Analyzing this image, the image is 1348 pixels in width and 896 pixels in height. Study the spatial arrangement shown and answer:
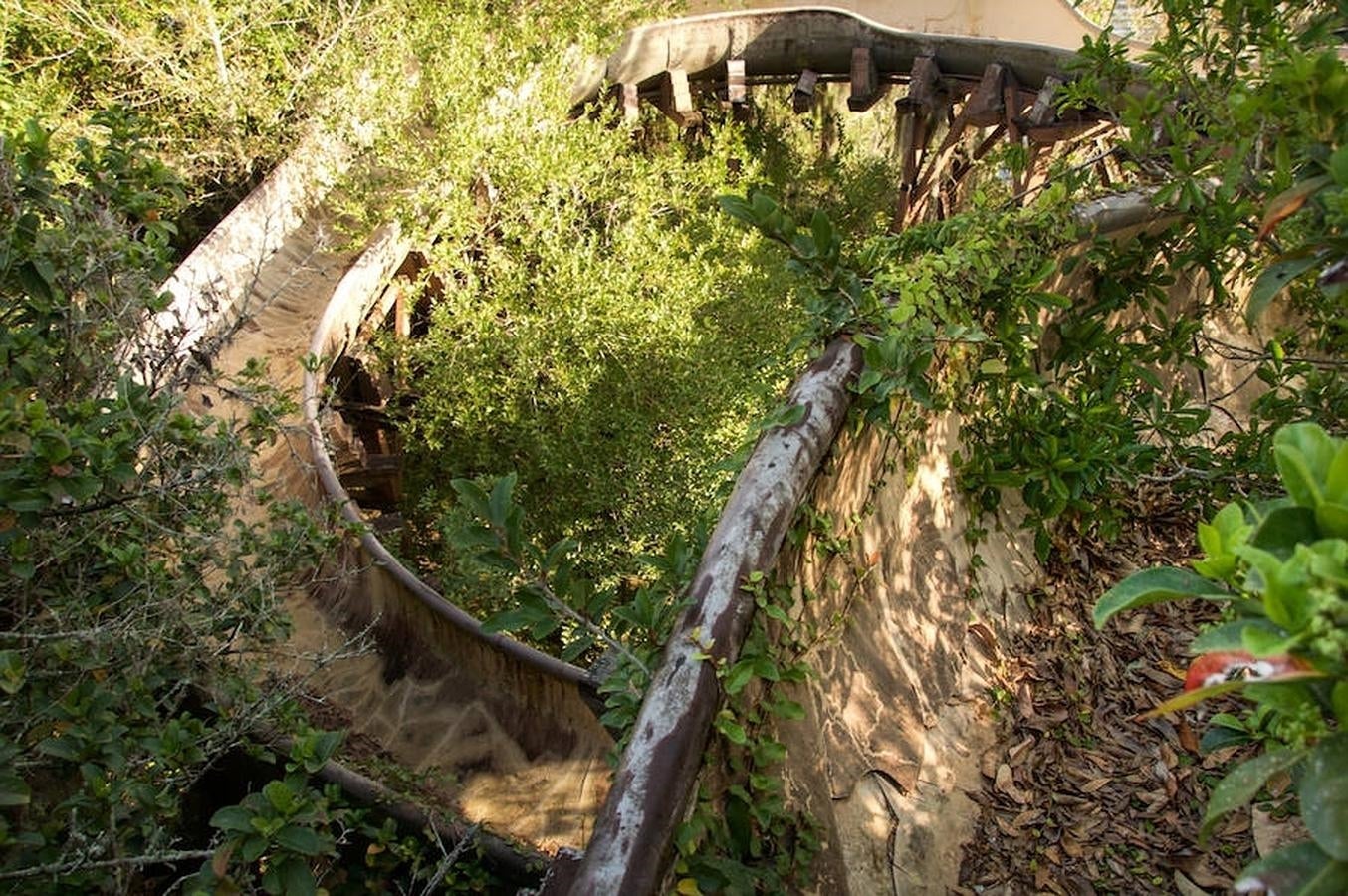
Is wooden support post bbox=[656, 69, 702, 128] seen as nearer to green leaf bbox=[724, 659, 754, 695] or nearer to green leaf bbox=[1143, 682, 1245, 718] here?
green leaf bbox=[724, 659, 754, 695]

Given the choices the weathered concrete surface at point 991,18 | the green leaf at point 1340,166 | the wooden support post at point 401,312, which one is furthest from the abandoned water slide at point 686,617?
the weathered concrete surface at point 991,18

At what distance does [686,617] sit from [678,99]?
10721 mm

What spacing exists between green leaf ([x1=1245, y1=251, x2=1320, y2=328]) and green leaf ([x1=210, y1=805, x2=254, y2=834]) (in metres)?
2.75

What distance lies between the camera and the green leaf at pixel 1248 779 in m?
1.29

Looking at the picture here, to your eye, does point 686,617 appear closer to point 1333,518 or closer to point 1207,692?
point 1207,692

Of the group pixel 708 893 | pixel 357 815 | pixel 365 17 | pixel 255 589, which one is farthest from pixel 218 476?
pixel 365 17

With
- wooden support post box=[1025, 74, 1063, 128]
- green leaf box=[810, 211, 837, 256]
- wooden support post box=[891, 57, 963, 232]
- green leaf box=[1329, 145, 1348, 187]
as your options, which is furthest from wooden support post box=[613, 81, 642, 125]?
green leaf box=[1329, 145, 1348, 187]

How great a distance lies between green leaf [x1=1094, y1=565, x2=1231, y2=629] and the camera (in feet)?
4.60

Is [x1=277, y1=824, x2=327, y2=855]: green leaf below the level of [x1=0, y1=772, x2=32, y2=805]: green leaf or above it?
below

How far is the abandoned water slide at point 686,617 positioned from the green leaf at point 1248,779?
44.4 inches

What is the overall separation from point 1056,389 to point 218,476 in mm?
3608

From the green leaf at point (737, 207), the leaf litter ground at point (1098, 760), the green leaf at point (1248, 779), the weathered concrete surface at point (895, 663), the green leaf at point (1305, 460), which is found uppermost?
the green leaf at point (737, 207)

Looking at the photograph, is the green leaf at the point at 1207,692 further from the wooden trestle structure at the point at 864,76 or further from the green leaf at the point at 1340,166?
the wooden trestle structure at the point at 864,76

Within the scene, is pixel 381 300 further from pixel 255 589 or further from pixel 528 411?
pixel 255 589
